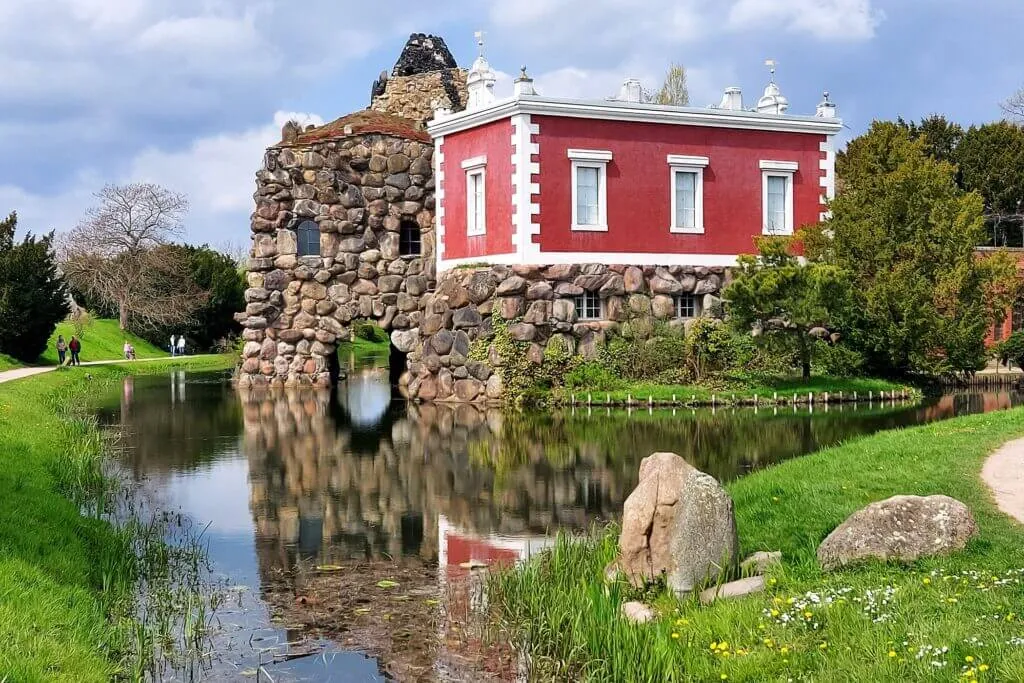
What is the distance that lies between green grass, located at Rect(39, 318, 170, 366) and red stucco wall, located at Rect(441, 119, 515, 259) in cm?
2122

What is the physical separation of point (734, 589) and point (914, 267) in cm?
2049

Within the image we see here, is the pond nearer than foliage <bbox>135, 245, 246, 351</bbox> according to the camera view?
Yes

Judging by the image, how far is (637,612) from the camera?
28.1 ft

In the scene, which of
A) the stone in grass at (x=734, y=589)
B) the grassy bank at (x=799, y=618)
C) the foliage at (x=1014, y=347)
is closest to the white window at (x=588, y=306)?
the foliage at (x=1014, y=347)

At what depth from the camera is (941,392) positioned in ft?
94.1

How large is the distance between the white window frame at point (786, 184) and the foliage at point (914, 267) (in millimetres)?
2439

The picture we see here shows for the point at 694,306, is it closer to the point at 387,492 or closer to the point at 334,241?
the point at 334,241

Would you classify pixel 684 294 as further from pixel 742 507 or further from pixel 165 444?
pixel 742 507

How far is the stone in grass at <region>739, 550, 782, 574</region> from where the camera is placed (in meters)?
9.08

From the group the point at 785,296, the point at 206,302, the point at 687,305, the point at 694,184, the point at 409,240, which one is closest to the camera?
the point at 785,296

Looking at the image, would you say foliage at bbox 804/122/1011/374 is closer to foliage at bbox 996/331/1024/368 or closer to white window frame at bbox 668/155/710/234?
white window frame at bbox 668/155/710/234

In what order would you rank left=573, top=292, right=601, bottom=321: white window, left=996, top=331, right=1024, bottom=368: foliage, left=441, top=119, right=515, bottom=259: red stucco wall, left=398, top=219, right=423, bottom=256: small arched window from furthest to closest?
left=398, top=219, right=423, bottom=256: small arched window → left=996, top=331, right=1024, bottom=368: foliage → left=441, top=119, right=515, bottom=259: red stucco wall → left=573, top=292, right=601, bottom=321: white window

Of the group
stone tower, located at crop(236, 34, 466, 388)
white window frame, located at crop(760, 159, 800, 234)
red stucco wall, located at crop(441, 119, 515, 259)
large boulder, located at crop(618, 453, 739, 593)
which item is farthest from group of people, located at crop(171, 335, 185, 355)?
large boulder, located at crop(618, 453, 739, 593)

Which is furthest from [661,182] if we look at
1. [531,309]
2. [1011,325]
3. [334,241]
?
[1011,325]
